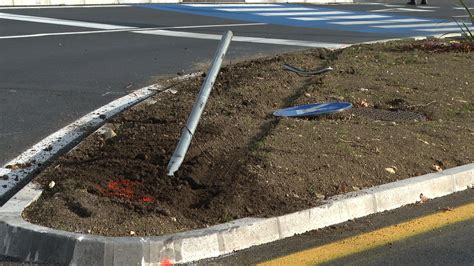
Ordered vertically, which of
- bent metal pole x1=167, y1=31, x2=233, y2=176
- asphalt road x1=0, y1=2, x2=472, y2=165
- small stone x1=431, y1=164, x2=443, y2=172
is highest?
asphalt road x1=0, y1=2, x2=472, y2=165

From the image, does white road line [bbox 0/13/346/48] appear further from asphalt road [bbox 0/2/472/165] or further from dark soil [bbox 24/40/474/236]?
dark soil [bbox 24/40/474/236]

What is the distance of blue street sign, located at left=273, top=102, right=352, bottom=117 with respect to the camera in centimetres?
775

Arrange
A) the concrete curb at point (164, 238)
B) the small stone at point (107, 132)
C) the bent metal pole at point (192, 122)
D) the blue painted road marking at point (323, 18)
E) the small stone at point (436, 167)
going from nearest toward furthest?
the concrete curb at point (164, 238), the bent metal pole at point (192, 122), the small stone at point (436, 167), the small stone at point (107, 132), the blue painted road marking at point (323, 18)

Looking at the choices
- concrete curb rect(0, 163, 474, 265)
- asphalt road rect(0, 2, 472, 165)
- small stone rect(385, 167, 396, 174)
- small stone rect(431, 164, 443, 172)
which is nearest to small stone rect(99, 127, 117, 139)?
asphalt road rect(0, 2, 472, 165)

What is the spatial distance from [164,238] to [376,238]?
1355 millimetres

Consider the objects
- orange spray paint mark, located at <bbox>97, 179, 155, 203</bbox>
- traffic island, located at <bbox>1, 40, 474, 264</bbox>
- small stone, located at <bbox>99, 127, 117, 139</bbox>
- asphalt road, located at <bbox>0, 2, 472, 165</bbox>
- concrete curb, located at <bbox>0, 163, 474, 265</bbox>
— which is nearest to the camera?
concrete curb, located at <bbox>0, 163, 474, 265</bbox>

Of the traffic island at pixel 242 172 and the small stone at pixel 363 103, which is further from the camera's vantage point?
the small stone at pixel 363 103

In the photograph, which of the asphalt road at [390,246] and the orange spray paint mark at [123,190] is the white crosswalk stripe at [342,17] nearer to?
the asphalt road at [390,246]

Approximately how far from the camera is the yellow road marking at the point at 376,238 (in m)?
4.87

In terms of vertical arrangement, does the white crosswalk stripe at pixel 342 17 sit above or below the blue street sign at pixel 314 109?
above

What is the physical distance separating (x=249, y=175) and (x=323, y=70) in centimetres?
473

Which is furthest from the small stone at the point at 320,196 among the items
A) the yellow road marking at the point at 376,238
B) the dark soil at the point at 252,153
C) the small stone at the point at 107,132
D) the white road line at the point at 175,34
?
the white road line at the point at 175,34

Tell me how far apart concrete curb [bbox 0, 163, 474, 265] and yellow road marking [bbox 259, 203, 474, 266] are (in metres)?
0.25

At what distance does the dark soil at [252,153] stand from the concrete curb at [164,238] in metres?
0.11
